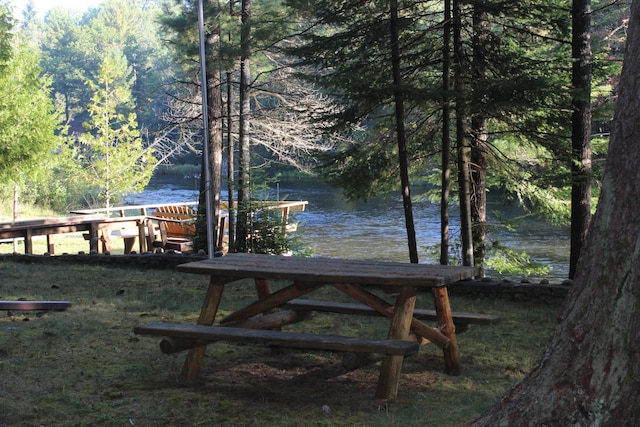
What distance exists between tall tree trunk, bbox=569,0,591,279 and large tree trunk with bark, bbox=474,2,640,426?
5.21m

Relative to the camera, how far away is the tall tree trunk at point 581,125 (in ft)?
27.1

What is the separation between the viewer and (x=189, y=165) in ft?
190

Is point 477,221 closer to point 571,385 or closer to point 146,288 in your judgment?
point 146,288

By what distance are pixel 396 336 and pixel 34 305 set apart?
3754mm

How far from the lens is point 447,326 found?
16.0 ft

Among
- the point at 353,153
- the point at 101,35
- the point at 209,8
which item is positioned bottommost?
the point at 353,153

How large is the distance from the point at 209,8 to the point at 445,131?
6129 mm

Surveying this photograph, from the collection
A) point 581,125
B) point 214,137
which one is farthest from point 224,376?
point 214,137

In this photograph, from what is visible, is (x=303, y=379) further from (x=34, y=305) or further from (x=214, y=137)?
(x=214, y=137)

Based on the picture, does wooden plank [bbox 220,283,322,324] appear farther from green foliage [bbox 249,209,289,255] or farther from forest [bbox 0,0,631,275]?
green foliage [bbox 249,209,289,255]

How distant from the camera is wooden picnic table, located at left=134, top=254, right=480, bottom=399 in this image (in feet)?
14.0

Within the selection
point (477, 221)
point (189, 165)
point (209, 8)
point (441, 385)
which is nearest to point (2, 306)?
point (441, 385)

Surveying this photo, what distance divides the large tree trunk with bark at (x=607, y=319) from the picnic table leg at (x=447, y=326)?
61.6 inches

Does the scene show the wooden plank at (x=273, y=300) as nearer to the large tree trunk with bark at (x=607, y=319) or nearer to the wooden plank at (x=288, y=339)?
the wooden plank at (x=288, y=339)
